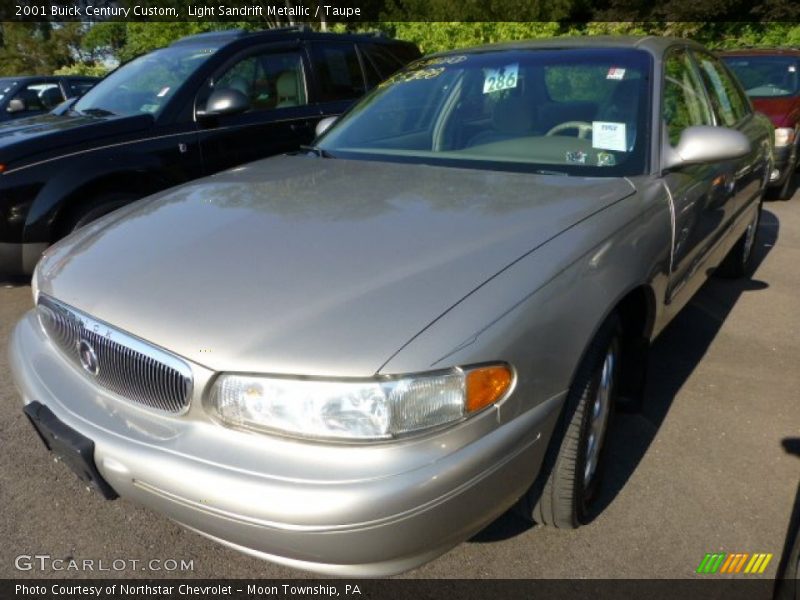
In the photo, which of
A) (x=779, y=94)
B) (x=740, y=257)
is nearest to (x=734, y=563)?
(x=740, y=257)

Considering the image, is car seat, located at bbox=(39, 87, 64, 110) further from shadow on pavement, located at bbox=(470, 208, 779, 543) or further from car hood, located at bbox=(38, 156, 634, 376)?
shadow on pavement, located at bbox=(470, 208, 779, 543)

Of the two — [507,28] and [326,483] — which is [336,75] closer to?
[326,483]

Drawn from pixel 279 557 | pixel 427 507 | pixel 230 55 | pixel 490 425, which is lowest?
pixel 279 557

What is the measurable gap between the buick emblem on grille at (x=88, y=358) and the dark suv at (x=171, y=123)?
2465 mm

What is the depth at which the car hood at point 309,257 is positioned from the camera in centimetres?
160

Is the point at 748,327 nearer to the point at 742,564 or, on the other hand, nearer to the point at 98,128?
the point at 742,564

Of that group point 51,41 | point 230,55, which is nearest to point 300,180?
point 230,55

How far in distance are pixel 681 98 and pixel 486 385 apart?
2119mm

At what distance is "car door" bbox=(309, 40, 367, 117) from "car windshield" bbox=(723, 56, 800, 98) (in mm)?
4822

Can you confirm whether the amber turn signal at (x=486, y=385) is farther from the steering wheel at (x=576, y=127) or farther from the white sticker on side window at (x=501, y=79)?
the white sticker on side window at (x=501, y=79)

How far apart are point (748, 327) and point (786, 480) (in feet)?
5.39

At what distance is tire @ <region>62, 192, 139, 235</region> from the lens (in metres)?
4.18

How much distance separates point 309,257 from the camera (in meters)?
1.92

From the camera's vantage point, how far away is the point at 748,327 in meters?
3.95
